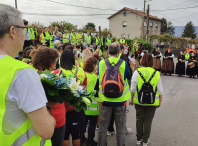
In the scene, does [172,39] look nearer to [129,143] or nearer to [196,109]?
[196,109]

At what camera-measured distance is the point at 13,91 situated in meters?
1.18

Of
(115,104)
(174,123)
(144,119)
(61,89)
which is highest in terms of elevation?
(61,89)

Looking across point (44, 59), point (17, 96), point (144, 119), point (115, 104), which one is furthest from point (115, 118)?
point (17, 96)

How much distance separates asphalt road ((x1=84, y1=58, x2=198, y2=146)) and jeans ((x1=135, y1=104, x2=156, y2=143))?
33 cm

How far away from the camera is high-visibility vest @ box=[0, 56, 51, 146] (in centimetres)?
115

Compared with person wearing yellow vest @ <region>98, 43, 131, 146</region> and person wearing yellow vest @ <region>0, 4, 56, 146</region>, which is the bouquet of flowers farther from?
person wearing yellow vest @ <region>98, 43, 131, 146</region>

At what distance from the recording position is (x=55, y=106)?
7.75 ft

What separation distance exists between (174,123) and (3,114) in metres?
4.90

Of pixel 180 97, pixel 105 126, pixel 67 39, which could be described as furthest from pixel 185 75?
pixel 105 126

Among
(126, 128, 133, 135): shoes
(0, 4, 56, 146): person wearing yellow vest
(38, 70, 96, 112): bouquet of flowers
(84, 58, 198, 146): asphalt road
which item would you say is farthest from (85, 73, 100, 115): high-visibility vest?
(0, 4, 56, 146): person wearing yellow vest

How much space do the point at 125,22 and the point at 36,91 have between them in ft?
167

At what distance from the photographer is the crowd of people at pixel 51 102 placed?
3.90 feet

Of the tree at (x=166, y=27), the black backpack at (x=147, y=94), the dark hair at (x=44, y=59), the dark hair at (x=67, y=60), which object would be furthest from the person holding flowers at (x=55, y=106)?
the tree at (x=166, y=27)

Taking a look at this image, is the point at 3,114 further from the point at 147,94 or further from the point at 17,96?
the point at 147,94
